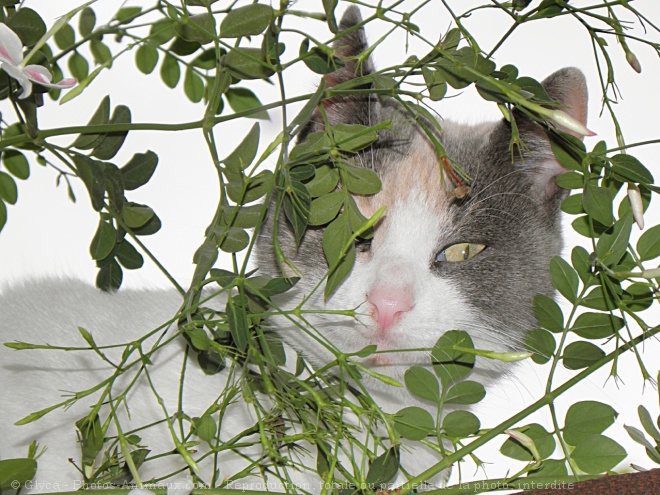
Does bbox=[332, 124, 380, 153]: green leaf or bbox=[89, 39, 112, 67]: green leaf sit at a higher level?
bbox=[89, 39, 112, 67]: green leaf

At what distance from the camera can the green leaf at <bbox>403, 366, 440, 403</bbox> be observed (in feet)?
2.35

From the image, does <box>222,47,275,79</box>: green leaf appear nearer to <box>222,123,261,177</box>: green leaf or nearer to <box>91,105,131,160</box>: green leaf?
<box>222,123,261,177</box>: green leaf

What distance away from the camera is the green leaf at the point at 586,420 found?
0.71 metres

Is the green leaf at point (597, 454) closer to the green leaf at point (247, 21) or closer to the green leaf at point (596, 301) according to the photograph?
the green leaf at point (596, 301)

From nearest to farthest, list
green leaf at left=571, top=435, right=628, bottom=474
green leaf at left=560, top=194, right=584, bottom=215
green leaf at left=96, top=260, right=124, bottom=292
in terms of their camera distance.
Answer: green leaf at left=571, top=435, right=628, bottom=474, green leaf at left=560, top=194, right=584, bottom=215, green leaf at left=96, top=260, right=124, bottom=292

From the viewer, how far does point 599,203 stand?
2.31 feet

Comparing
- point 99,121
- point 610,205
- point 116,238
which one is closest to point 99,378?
point 116,238

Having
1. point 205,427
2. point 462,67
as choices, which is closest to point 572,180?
point 462,67

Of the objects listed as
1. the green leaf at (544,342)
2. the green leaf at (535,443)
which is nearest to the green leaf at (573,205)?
the green leaf at (544,342)

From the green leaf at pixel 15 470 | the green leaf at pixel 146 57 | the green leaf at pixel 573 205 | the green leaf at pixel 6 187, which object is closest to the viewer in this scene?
the green leaf at pixel 15 470

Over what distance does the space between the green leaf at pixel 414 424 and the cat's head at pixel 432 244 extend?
0.17m

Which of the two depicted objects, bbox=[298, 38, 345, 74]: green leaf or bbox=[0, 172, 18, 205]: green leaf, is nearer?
bbox=[298, 38, 345, 74]: green leaf

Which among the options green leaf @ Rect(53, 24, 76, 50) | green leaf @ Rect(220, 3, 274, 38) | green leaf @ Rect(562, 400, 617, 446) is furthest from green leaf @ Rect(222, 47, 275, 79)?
green leaf @ Rect(53, 24, 76, 50)

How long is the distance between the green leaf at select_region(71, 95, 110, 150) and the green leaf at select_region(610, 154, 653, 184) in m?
0.53
